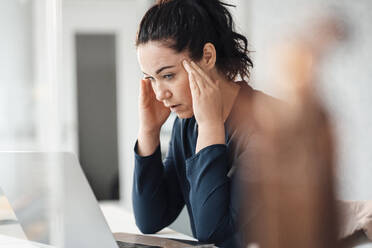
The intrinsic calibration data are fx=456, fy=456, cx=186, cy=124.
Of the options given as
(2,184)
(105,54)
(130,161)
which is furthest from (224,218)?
(105,54)

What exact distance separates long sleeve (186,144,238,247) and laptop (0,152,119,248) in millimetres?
135

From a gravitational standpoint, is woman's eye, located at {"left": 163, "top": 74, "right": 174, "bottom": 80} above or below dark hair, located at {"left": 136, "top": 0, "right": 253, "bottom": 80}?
below

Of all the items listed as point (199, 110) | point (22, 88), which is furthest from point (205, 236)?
point (22, 88)

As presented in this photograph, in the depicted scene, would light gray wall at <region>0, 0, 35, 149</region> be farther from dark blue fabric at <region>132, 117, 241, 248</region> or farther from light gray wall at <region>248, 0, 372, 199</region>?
light gray wall at <region>248, 0, 372, 199</region>

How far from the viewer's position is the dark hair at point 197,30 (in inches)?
26.6

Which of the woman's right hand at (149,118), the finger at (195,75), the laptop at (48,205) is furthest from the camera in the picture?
the woman's right hand at (149,118)

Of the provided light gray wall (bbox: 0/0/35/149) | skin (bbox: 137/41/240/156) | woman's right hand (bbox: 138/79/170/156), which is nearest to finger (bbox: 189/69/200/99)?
skin (bbox: 137/41/240/156)

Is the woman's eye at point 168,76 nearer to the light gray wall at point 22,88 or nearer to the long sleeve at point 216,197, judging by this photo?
the long sleeve at point 216,197

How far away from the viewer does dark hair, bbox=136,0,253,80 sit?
26.6 inches

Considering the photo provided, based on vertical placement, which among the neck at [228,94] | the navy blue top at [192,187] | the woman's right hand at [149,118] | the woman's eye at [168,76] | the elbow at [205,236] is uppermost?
the woman's eye at [168,76]

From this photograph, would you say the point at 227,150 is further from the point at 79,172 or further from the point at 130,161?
the point at 130,161

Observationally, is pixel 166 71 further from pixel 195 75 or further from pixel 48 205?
pixel 48 205

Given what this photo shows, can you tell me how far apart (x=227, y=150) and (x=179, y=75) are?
0.13 meters

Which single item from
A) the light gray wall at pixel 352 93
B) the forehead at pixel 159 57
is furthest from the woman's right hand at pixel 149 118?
the light gray wall at pixel 352 93
